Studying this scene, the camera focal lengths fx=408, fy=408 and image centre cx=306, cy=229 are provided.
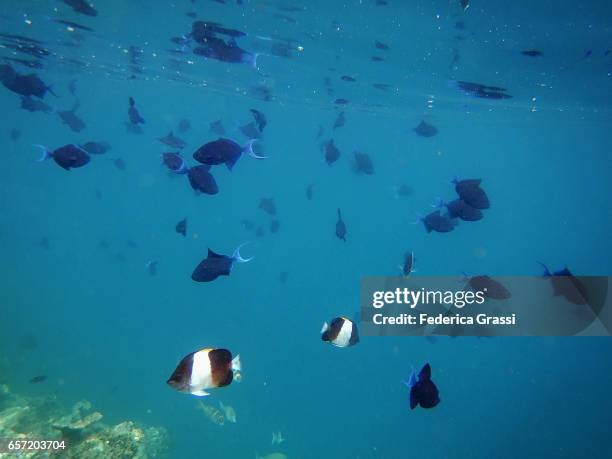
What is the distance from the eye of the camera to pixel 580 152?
4434cm

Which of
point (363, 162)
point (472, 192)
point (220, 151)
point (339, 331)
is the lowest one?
point (363, 162)

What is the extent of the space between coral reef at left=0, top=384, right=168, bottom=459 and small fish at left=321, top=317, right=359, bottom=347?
7.62 metres

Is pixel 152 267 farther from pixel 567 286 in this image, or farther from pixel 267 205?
pixel 567 286

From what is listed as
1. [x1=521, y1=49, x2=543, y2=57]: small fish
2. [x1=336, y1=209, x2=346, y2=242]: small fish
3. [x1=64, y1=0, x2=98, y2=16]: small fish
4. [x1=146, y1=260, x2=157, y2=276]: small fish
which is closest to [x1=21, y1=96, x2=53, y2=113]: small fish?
[x1=64, y1=0, x2=98, y2=16]: small fish

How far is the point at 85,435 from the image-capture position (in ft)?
31.0

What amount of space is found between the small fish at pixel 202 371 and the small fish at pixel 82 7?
1559 cm

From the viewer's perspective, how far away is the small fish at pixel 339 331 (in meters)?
4.45

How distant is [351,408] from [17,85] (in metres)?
30.9

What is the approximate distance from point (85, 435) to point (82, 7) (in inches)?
556

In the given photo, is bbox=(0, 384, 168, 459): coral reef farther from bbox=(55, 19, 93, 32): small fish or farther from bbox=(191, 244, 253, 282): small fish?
bbox=(55, 19, 93, 32): small fish

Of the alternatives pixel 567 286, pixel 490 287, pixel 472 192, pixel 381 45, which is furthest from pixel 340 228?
pixel 381 45

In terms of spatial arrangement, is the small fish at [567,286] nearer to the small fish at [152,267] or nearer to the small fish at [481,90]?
the small fish at [152,267]

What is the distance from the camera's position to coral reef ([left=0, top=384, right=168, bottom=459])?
9188 mm

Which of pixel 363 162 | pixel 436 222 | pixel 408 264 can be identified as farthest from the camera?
pixel 363 162
